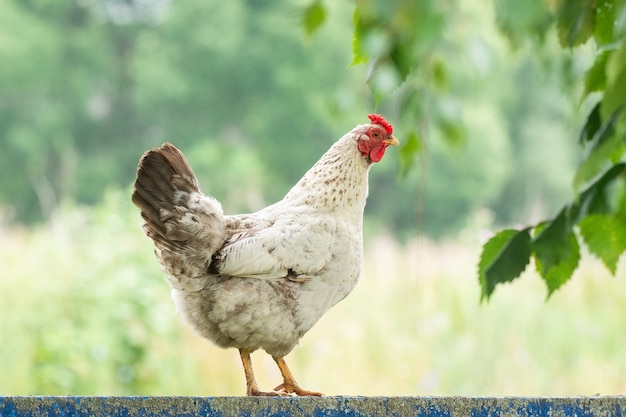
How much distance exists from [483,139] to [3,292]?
1423cm

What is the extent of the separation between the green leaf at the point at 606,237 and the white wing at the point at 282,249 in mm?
757

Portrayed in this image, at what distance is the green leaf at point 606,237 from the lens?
1.89 meters

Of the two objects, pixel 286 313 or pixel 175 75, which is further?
pixel 175 75

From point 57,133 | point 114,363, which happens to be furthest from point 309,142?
point 114,363

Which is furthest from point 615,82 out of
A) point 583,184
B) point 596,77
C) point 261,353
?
point 261,353

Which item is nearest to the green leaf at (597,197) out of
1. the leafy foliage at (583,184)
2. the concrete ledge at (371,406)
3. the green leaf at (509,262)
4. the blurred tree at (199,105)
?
the leafy foliage at (583,184)

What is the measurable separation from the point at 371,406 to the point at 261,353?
183 inches

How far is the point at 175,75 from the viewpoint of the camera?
19.9 meters

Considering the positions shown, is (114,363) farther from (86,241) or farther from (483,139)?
(483,139)

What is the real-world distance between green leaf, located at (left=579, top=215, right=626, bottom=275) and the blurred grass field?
3821 millimetres

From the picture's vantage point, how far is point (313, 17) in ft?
7.97

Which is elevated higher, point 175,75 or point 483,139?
point 175,75

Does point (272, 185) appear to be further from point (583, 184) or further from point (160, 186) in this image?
point (583, 184)

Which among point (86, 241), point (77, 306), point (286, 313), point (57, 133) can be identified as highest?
point (57, 133)
